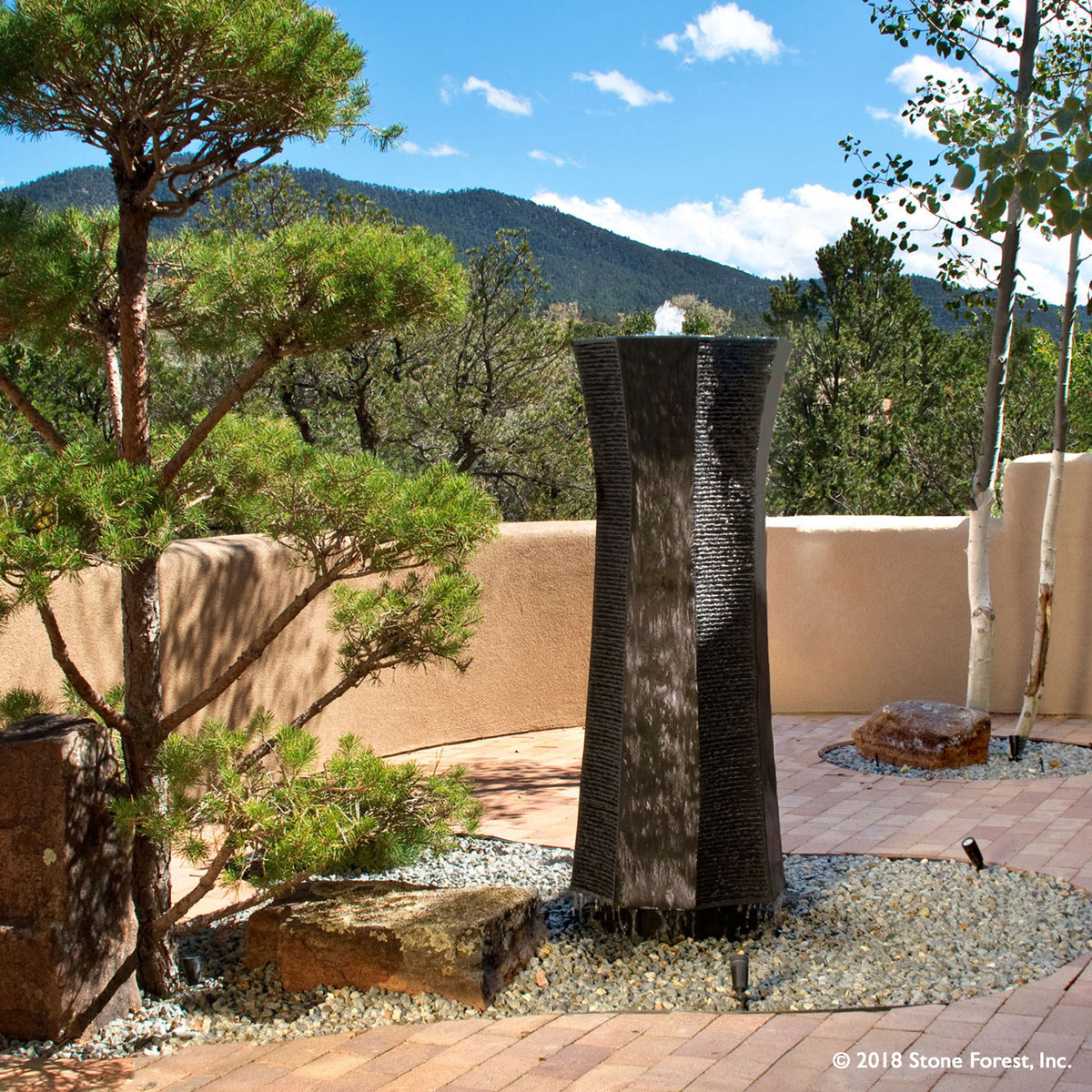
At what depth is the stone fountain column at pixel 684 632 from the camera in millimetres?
4055

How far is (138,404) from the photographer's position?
3764mm

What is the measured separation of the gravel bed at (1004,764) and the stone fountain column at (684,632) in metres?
2.77

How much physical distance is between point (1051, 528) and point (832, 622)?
163 cm

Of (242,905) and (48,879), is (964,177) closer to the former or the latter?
(242,905)

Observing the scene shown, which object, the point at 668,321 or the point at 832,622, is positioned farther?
the point at 832,622

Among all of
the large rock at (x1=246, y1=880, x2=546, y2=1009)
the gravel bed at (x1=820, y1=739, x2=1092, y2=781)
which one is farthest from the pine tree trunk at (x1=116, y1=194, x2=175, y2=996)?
the gravel bed at (x1=820, y1=739, x2=1092, y2=781)

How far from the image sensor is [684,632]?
160 inches

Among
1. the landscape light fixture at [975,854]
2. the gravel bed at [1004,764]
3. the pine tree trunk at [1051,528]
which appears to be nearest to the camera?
the landscape light fixture at [975,854]

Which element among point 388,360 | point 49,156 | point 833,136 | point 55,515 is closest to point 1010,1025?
point 55,515

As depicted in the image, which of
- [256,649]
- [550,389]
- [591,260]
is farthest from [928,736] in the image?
[591,260]

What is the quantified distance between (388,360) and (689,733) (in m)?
9.96

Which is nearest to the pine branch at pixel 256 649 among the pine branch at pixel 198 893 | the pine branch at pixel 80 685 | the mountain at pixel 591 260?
the pine branch at pixel 80 685

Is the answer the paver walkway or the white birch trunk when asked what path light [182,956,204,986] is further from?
the white birch trunk

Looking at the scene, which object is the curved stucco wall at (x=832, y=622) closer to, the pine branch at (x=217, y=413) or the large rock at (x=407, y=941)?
the large rock at (x=407, y=941)
